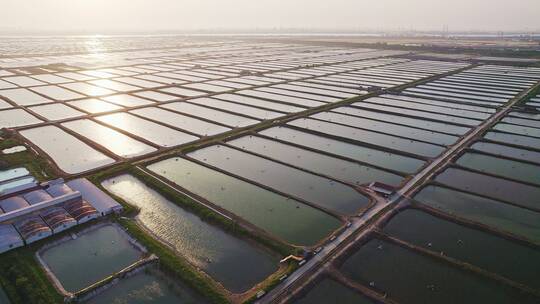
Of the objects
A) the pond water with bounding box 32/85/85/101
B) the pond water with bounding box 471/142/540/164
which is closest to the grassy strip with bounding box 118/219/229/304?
the pond water with bounding box 471/142/540/164

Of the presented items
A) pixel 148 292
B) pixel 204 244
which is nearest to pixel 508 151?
pixel 204 244

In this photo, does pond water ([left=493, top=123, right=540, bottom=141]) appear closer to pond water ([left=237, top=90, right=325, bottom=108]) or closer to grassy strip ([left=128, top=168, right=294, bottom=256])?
pond water ([left=237, top=90, right=325, bottom=108])

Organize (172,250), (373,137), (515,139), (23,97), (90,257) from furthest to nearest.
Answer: (23,97) < (373,137) < (515,139) < (172,250) < (90,257)

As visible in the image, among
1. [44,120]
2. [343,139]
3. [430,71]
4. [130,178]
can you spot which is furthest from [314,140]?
[430,71]

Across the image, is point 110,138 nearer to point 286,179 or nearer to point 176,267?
point 286,179

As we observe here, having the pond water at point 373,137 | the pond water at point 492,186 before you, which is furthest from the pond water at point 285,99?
the pond water at point 492,186

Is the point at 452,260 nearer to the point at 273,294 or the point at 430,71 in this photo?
the point at 273,294

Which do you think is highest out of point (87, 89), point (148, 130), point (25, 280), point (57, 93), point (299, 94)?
point (87, 89)
